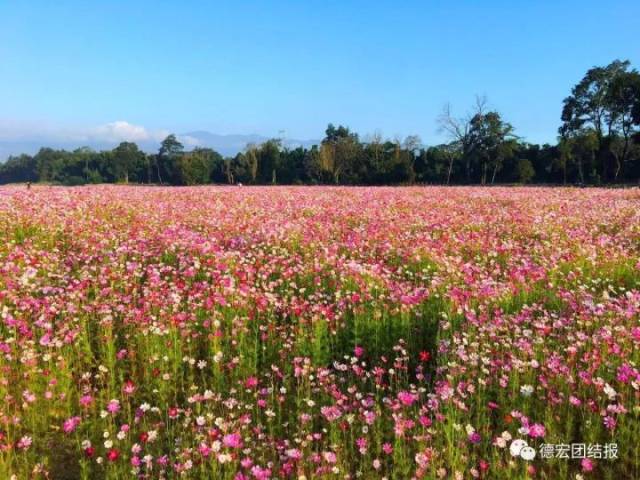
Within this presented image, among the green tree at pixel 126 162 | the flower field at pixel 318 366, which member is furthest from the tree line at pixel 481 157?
the flower field at pixel 318 366

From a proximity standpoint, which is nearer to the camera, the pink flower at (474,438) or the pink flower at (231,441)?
the pink flower at (231,441)

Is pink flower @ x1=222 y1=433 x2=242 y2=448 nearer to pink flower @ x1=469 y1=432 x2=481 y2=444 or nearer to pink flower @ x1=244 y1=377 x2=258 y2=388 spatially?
pink flower @ x1=244 y1=377 x2=258 y2=388

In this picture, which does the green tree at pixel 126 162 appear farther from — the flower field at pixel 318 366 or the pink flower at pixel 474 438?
the pink flower at pixel 474 438

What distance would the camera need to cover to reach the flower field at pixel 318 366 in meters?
3.25

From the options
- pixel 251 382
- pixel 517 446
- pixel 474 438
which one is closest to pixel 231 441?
pixel 251 382

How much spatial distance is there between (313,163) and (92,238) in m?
69.1

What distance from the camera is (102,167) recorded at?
11444 centimetres

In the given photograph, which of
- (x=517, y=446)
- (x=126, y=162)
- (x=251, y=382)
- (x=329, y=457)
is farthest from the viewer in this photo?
(x=126, y=162)

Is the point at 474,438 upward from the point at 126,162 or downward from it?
downward

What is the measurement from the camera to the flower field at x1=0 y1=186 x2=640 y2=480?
325 centimetres

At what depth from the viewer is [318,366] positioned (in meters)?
4.59

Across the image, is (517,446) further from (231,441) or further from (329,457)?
(231,441)

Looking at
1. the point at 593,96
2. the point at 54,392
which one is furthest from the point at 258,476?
the point at 593,96

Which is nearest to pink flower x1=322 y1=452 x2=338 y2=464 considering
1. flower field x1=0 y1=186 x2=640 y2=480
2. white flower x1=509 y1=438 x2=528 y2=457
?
flower field x1=0 y1=186 x2=640 y2=480
